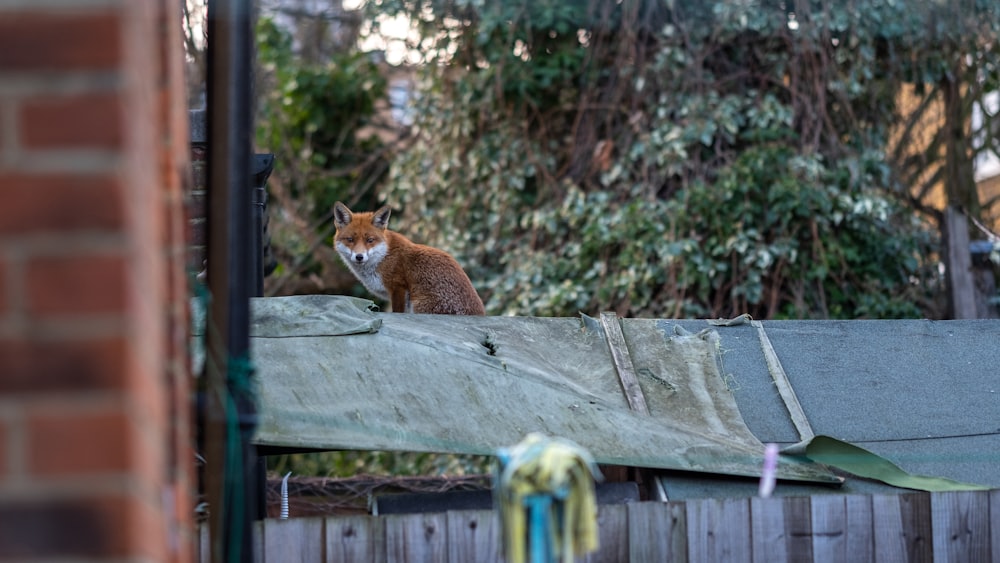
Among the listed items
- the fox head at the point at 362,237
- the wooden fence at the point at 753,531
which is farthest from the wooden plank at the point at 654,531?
the fox head at the point at 362,237

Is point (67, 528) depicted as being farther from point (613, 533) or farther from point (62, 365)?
point (613, 533)

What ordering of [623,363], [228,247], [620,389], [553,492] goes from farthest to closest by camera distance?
[623,363] < [620,389] < [228,247] < [553,492]

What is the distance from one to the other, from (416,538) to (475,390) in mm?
741

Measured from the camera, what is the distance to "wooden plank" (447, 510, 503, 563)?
350cm

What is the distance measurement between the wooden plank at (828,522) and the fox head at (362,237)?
3.95 metres

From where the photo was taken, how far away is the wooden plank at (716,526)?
3.59 metres

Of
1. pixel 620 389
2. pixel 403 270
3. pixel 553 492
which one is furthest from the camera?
pixel 403 270

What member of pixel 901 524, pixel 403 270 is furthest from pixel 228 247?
pixel 403 270

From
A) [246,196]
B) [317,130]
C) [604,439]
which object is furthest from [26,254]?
[317,130]

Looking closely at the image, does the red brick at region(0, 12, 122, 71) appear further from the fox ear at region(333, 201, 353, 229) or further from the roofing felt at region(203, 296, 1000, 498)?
the fox ear at region(333, 201, 353, 229)

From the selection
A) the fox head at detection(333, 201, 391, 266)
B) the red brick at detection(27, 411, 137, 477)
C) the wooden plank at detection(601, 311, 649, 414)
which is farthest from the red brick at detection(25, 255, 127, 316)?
the fox head at detection(333, 201, 391, 266)

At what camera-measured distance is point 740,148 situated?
9.29m

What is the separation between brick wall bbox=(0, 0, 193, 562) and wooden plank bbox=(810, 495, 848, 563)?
2.89 meters

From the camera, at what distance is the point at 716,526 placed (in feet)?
11.8
